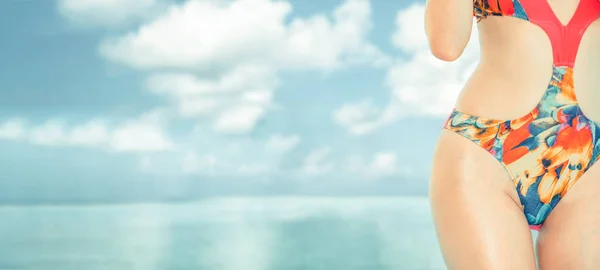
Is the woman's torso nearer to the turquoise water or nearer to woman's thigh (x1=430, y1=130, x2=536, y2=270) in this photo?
woman's thigh (x1=430, y1=130, x2=536, y2=270)

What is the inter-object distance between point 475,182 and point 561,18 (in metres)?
0.40

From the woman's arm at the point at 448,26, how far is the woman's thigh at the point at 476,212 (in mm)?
169

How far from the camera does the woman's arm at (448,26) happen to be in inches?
55.2

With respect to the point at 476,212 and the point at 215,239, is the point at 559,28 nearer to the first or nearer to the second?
the point at 476,212

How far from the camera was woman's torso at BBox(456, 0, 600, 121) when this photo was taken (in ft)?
4.66

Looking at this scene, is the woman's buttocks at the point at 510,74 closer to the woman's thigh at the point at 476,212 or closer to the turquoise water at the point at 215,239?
the woman's thigh at the point at 476,212

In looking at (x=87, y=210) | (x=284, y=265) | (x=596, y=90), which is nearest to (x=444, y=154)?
(x=596, y=90)

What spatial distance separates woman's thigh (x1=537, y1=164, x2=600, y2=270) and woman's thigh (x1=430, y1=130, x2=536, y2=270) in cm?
7

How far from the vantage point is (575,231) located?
1362mm

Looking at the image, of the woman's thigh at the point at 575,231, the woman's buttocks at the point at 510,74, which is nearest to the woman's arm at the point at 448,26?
the woman's buttocks at the point at 510,74

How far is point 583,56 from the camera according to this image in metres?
1.46

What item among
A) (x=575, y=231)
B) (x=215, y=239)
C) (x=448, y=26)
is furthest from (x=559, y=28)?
(x=215, y=239)

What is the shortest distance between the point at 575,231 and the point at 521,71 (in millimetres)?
326

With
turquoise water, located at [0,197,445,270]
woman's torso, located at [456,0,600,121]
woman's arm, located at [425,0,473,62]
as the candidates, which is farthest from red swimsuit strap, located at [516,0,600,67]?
turquoise water, located at [0,197,445,270]
